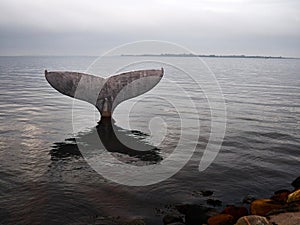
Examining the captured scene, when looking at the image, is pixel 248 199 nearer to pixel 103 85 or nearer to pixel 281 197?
pixel 281 197

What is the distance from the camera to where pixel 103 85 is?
1830 cm

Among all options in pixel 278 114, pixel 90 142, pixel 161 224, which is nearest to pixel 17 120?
pixel 90 142

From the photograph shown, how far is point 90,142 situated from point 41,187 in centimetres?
570

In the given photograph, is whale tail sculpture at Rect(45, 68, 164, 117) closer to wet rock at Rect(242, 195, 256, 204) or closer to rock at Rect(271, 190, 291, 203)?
wet rock at Rect(242, 195, 256, 204)

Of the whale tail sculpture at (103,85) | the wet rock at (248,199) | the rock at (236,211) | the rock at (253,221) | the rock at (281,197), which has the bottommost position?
the wet rock at (248,199)

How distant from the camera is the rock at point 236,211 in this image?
8.75 metres

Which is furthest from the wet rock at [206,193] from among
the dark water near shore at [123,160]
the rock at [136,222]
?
the rock at [136,222]

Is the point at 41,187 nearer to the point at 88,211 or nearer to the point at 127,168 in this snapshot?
the point at 88,211

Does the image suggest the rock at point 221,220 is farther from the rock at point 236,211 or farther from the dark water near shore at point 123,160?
the dark water near shore at point 123,160

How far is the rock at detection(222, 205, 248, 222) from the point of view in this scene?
28.7 ft

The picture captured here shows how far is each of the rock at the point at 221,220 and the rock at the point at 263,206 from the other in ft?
3.37

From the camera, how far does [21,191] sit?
10.3 meters

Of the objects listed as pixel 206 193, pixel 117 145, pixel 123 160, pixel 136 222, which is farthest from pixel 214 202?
pixel 117 145

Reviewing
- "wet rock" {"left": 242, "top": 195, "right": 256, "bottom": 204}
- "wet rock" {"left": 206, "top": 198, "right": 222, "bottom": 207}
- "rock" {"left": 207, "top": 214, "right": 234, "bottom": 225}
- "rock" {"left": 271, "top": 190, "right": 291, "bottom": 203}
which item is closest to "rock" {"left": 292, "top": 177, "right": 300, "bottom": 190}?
"rock" {"left": 271, "top": 190, "right": 291, "bottom": 203}
